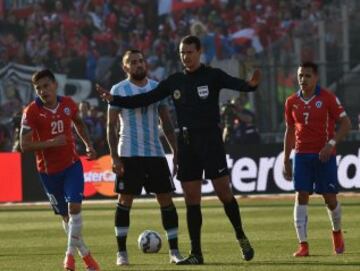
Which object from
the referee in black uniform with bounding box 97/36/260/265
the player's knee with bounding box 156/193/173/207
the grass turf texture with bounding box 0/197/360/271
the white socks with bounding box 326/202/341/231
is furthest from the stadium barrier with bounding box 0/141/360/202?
the referee in black uniform with bounding box 97/36/260/265

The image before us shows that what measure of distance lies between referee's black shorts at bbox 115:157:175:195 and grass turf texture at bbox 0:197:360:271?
82 centimetres

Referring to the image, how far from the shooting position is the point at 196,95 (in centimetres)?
1172

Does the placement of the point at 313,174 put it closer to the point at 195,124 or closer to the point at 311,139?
the point at 311,139

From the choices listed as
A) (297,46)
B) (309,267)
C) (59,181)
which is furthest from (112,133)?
(297,46)

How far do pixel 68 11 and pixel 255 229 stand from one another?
18678 mm

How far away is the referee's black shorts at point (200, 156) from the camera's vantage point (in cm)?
1173

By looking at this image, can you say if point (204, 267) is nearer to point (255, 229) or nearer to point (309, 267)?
point (309, 267)

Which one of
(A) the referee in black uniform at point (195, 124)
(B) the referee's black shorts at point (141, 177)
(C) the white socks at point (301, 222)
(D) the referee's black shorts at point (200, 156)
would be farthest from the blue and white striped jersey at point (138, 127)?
(C) the white socks at point (301, 222)

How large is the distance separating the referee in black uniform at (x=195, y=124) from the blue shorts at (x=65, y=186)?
88 cm

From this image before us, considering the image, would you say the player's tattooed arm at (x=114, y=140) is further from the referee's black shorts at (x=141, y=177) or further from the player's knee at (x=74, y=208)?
the player's knee at (x=74, y=208)

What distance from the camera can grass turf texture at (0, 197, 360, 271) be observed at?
11.8 metres

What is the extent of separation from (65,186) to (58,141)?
0.48 m

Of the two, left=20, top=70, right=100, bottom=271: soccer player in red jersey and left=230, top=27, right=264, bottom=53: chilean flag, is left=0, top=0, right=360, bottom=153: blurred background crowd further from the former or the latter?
left=20, top=70, right=100, bottom=271: soccer player in red jersey

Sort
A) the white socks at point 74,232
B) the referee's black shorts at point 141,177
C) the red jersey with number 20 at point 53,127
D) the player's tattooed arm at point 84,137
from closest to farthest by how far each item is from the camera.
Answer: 1. the white socks at point 74,232
2. the red jersey with number 20 at point 53,127
3. the player's tattooed arm at point 84,137
4. the referee's black shorts at point 141,177
